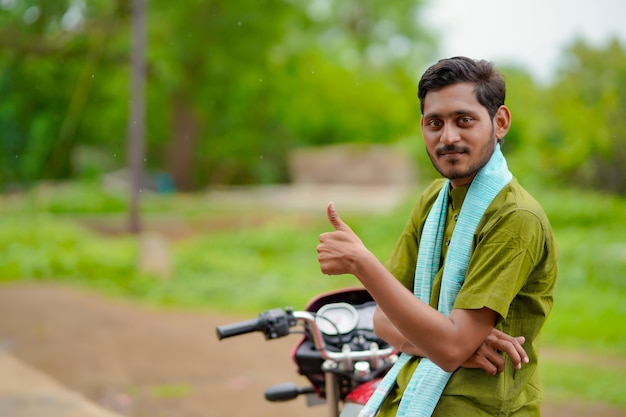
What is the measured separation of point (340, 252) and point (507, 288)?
1.06ft

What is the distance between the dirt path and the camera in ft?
18.7

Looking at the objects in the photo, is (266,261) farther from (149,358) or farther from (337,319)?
(337,319)

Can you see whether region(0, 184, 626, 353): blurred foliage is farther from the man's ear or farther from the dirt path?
the man's ear

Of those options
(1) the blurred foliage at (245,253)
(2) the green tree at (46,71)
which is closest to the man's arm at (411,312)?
(1) the blurred foliage at (245,253)

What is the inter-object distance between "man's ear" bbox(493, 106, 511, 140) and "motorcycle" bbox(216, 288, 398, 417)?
0.76 meters

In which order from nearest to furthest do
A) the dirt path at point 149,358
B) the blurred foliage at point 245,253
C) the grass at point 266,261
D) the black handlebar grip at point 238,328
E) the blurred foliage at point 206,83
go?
the black handlebar grip at point 238,328 < the dirt path at point 149,358 < the grass at point 266,261 < the blurred foliage at point 245,253 < the blurred foliage at point 206,83

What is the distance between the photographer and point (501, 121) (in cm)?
178

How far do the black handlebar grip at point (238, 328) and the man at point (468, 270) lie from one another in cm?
50

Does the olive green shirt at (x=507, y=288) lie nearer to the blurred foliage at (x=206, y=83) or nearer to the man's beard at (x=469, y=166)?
the man's beard at (x=469, y=166)

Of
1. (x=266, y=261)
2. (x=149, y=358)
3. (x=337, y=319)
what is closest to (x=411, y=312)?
(x=337, y=319)

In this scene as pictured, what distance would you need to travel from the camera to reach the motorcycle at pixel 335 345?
225 centimetres

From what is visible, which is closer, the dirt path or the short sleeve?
the short sleeve

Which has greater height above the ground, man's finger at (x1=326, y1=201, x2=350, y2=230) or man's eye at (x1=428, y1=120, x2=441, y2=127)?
man's eye at (x1=428, y1=120, x2=441, y2=127)

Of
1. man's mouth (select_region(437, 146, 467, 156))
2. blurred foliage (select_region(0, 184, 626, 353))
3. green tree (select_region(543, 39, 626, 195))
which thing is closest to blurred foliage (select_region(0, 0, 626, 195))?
green tree (select_region(543, 39, 626, 195))
